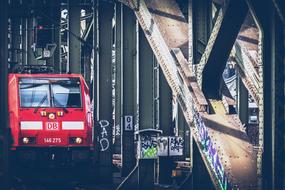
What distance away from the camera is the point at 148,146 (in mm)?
18266

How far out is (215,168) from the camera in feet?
41.5

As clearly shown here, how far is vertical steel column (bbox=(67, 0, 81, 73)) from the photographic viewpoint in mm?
26625

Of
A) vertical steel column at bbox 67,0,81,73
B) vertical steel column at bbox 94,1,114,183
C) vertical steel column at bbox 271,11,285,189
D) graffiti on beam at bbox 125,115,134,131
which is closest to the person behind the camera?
vertical steel column at bbox 271,11,285,189

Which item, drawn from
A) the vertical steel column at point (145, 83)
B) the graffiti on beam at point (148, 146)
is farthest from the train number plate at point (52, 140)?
the graffiti on beam at point (148, 146)

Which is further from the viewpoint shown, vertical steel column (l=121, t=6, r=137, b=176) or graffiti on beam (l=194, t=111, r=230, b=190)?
vertical steel column (l=121, t=6, r=137, b=176)

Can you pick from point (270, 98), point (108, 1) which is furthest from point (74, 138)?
point (270, 98)

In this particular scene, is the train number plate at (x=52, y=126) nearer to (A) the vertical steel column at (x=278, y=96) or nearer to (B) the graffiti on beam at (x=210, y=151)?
(B) the graffiti on beam at (x=210, y=151)

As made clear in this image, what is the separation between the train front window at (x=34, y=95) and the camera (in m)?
23.0

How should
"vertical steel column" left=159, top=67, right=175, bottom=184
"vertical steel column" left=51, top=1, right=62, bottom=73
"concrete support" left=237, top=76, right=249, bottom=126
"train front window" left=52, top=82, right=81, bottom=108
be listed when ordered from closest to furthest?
"vertical steel column" left=159, top=67, right=175, bottom=184
"train front window" left=52, top=82, right=81, bottom=108
"concrete support" left=237, top=76, right=249, bottom=126
"vertical steel column" left=51, top=1, right=62, bottom=73

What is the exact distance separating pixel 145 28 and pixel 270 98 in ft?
16.4

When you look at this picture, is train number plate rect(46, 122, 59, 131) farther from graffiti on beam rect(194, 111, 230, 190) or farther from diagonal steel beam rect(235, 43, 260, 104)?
graffiti on beam rect(194, 111, 230, 190)

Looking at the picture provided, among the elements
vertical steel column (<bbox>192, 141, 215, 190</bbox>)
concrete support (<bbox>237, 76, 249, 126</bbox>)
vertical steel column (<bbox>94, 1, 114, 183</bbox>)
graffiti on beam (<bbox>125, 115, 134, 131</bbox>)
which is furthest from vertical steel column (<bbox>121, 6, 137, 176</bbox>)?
vertical steel column (<bbox>192, 141, 215, 190</bbox>)

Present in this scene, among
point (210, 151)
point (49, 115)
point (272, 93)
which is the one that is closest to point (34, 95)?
point (49, 115)

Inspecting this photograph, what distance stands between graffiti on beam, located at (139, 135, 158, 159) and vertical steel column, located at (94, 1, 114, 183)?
22.1 feet
